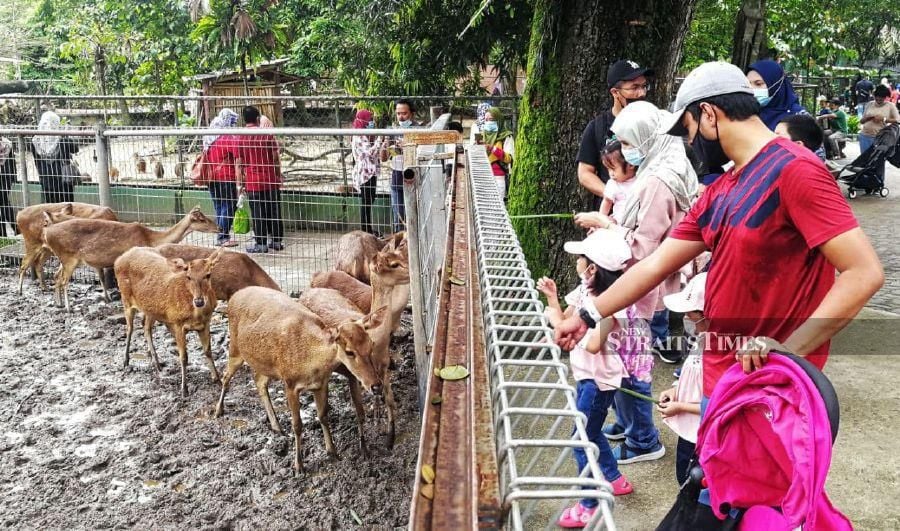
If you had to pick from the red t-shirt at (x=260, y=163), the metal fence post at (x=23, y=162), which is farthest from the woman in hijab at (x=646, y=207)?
the metal fence post at (x=23, y=162)

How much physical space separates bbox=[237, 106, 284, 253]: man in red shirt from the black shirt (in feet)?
12.7

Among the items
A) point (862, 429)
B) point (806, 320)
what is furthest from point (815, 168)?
point (862, 429)

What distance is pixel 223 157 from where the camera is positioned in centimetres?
853

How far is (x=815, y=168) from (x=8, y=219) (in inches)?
423

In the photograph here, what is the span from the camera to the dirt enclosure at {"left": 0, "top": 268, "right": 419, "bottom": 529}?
4461 mm

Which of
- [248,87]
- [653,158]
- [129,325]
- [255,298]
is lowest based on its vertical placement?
[129,325]

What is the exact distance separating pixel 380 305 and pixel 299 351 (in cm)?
81

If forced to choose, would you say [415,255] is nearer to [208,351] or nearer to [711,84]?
[208,351]

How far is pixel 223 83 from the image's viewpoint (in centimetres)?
1530

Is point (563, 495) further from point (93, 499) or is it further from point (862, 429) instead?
point (93, 499)

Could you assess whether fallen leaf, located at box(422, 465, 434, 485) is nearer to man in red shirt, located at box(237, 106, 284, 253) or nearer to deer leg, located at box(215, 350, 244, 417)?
deer leg, located at box(215, 350, 244, 417)

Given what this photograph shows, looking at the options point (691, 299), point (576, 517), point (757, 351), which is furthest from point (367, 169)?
point (757, 351)

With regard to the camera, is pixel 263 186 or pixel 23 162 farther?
pixel 23 162

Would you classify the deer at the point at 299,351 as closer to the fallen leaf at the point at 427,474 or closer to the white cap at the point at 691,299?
the white cap at the point at 691,299
